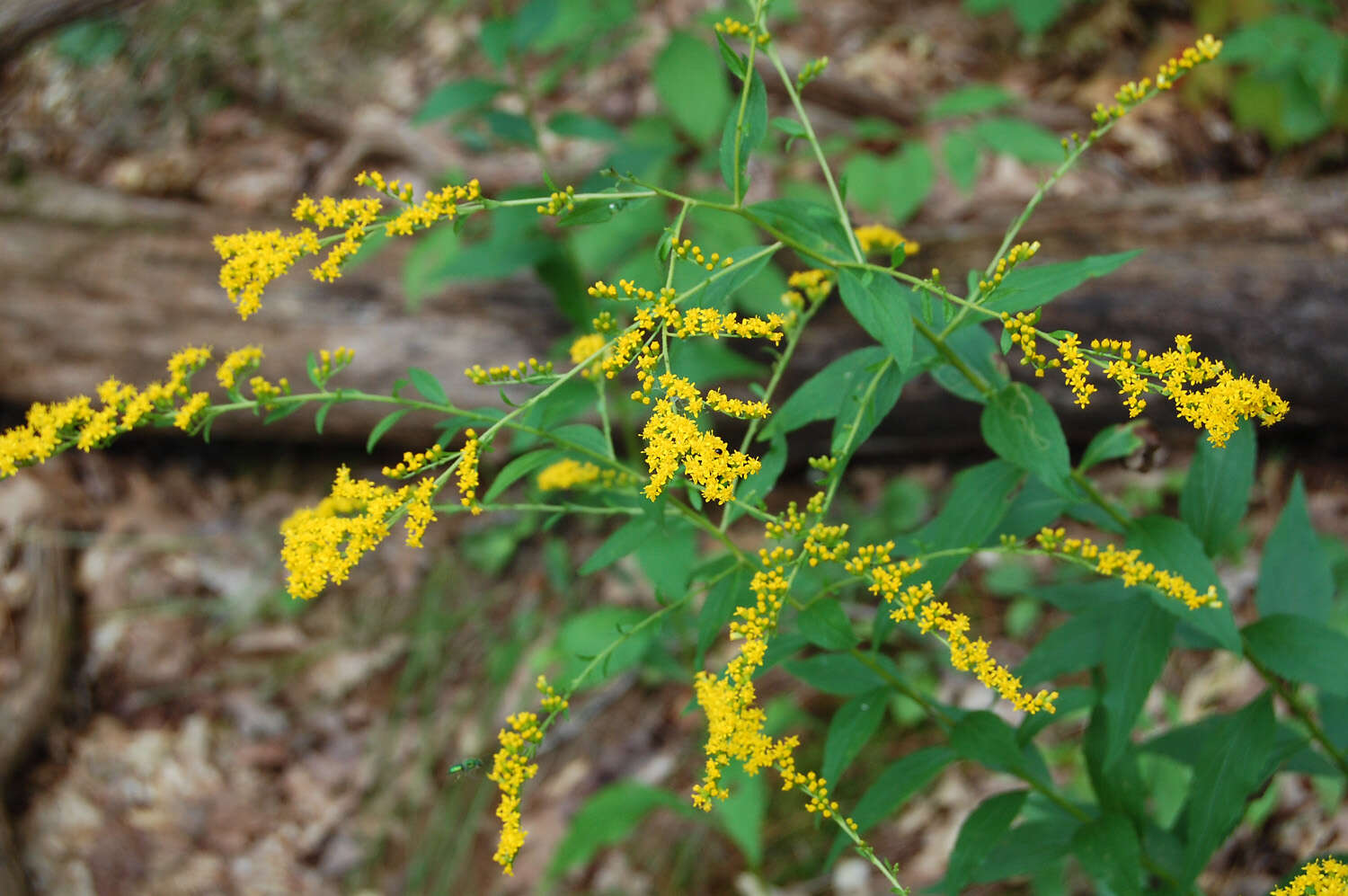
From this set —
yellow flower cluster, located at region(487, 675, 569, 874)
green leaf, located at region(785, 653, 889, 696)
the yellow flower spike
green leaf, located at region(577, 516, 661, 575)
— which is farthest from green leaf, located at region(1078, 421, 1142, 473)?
the yellow flower spike

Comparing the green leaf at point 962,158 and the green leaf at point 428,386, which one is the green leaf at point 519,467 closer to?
the green leaf at point 428,386

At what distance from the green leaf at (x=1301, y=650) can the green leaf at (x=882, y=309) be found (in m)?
1.21

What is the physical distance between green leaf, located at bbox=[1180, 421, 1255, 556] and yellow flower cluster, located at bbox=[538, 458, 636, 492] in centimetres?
139

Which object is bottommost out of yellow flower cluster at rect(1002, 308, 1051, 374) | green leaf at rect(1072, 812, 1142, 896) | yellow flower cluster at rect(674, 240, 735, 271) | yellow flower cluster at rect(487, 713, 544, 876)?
green leaf at rect(1072, 812, 1142, 896)

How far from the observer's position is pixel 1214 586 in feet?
6.62

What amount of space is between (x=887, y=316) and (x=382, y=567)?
397 centimetres

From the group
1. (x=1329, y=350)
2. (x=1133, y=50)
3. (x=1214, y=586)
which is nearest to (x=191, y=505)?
(x=1214, y=586)

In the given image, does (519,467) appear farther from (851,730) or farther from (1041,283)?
(1041,283)

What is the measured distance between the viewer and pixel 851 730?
7.14ft

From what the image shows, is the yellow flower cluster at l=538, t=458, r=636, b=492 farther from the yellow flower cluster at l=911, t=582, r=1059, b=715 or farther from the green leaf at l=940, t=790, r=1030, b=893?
the green leaf at l=940, t=790, r=1030, b=893

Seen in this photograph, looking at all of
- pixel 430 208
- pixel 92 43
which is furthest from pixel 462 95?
pixel 92 43

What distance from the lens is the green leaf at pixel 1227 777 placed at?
85.7 inches

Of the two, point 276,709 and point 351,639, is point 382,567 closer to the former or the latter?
point 351,639

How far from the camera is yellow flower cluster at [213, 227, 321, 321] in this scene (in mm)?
1915
